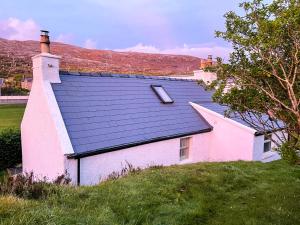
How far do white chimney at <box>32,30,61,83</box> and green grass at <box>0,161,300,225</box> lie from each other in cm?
567

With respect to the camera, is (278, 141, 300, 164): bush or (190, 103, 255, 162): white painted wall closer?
(278, 141, 300, 164): bush

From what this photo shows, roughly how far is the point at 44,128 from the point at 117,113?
3121 millimetres

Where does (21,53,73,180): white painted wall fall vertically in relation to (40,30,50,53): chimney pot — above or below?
below

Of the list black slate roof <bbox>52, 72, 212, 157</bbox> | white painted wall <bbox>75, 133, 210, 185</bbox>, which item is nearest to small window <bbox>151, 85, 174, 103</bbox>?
black slate roof <bbox>52, 72, 212, 157</bbox>

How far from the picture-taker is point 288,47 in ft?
19.5

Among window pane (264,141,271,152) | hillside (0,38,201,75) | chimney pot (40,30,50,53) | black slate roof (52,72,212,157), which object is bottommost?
window pane (264,141,271,152)

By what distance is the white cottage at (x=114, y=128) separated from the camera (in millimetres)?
10398

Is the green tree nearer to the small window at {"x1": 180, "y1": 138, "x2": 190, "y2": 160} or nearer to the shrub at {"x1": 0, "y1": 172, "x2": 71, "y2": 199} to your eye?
the shrub at {"x1": 0, "y1": 172, "x2": 71, "y2": 199}

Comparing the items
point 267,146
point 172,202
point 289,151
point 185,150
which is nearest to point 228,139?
point 185,150

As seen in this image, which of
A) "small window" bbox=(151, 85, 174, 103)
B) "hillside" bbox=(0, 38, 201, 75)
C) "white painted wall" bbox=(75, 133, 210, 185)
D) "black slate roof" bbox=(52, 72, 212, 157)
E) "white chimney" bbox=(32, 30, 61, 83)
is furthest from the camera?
"hillside" bbox=(0, 38, 201, 75)

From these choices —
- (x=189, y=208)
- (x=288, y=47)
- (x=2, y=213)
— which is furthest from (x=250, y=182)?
(x=2, y=213)

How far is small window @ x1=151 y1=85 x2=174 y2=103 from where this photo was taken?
15820 mm

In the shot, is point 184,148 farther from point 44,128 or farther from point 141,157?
point 44,128

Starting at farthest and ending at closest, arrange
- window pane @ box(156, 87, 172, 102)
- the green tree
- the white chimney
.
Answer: window pane @ box(156, 87, 172, 102), the white chimney, the green tree
